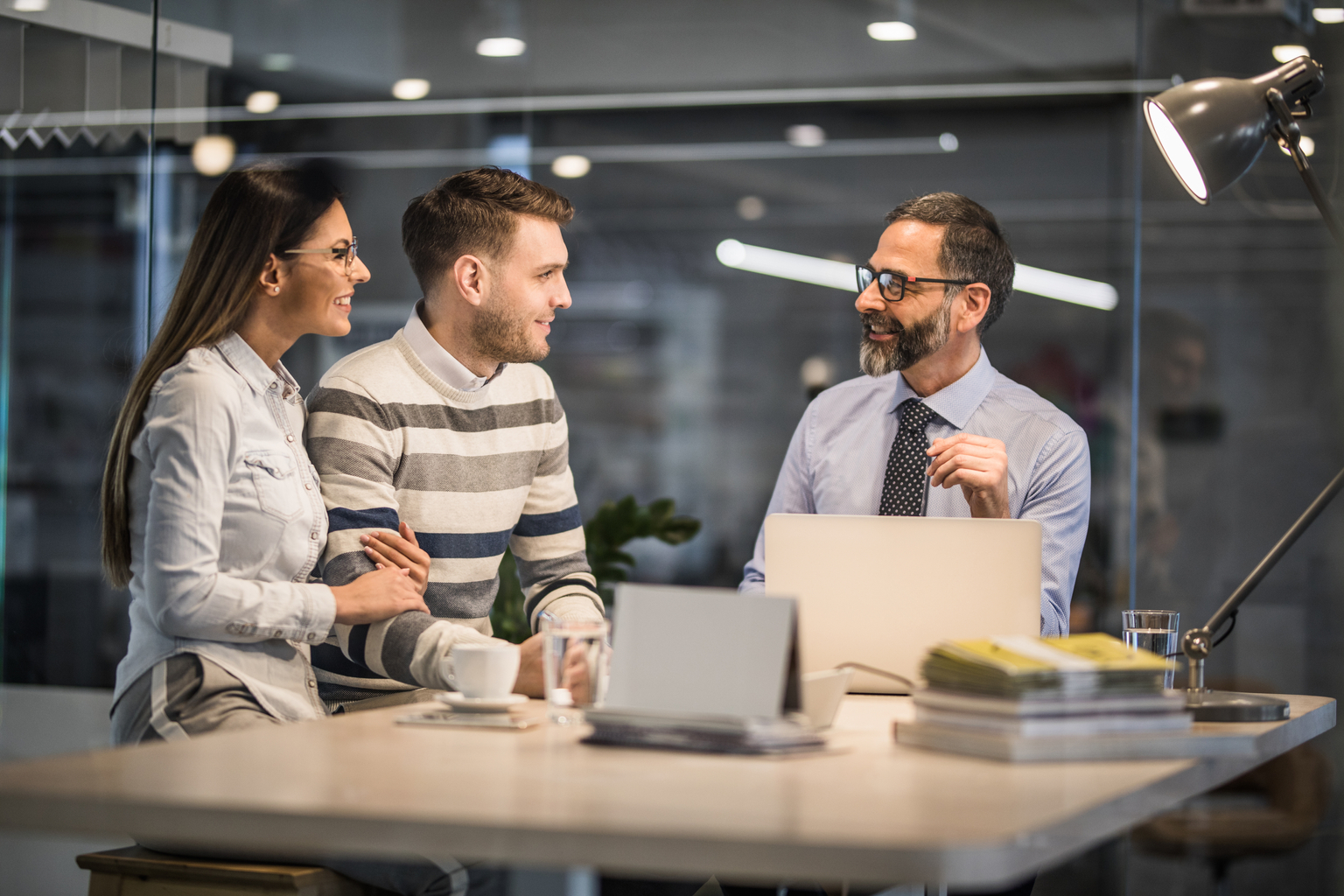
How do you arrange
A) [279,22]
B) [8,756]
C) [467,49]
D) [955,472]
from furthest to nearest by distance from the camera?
[467,49] → [279,22] → [8,756] → [955,472]

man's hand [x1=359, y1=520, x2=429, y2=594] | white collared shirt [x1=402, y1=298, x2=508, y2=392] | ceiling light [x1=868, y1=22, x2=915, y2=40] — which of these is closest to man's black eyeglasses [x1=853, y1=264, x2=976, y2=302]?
white collared shirt [x1=402, y1=298, x2=508, y2=392]

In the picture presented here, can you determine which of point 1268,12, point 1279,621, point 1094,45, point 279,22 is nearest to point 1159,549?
point 1279,621

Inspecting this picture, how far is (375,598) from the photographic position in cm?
197

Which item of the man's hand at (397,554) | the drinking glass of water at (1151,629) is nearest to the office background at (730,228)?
the man's hand at (397,554)

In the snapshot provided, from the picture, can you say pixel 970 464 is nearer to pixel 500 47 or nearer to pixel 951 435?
pixel 951 435

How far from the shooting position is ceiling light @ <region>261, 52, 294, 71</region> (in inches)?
147

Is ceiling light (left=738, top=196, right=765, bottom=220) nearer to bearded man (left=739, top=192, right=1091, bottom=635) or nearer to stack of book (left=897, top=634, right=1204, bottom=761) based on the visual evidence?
bearded man (left=739, top=192, right=1091, bottom=635)

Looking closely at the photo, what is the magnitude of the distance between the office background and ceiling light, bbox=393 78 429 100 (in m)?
0.02

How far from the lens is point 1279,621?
11.5 feet

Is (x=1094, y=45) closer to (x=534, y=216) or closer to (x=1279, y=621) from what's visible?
(x=1279, y=621)

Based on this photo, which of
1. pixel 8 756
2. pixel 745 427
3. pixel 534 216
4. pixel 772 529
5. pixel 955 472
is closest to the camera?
pixel 772 529

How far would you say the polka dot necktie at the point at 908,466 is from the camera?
2.64 metres

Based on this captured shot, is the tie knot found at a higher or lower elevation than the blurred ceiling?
lower

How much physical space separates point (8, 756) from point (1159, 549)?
117 inches
